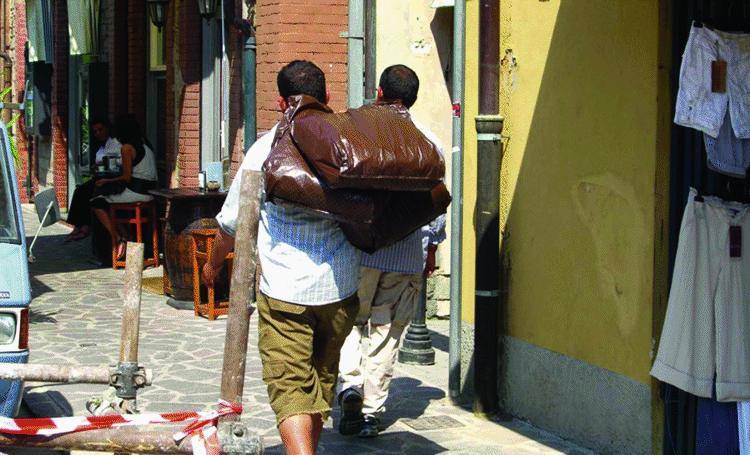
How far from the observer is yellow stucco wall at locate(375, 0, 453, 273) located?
1161 cm

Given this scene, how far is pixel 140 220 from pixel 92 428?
33.0ft

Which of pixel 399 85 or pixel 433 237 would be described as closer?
pixel 399 85

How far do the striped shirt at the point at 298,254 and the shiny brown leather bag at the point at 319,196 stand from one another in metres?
0.08

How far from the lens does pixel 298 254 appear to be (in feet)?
18.0

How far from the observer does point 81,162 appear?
21.0 meters

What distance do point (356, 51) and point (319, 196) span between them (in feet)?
12.4

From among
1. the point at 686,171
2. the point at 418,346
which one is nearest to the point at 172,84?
the point at 418,346

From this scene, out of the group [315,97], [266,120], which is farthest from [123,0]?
[315,97]

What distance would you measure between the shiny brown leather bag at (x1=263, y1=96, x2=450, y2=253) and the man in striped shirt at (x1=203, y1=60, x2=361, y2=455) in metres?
0.09

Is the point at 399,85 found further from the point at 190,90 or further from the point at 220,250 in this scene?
the point at 190,90

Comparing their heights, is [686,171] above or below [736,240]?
above

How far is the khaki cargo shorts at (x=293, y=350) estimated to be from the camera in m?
5.46

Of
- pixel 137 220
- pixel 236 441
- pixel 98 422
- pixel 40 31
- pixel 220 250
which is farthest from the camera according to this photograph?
pixel 40 31

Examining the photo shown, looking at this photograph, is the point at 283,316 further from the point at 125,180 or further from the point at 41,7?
the point at 41,7
